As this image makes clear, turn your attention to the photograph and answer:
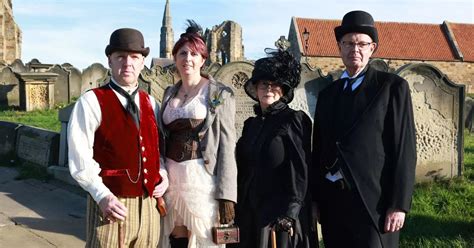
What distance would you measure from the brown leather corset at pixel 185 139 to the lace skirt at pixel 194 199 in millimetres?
37

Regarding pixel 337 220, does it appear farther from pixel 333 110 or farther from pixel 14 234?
pixel 14 234

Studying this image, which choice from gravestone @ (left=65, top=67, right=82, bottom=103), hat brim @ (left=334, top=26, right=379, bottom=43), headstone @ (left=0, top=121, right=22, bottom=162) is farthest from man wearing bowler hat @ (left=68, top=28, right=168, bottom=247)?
gravestone @ (left=65, top=67, right=82, bottom=103)

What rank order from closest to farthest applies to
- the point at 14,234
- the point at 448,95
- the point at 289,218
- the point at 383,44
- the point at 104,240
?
1. the point at 104,240
2. the point at 289,218
3. the point at 14,234
4. the point at 448,95
5. the point at 383,44

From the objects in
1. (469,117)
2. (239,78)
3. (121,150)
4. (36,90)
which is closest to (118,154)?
(121,150)

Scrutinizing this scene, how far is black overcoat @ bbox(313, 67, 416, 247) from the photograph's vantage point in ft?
8.50

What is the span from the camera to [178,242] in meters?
2.92

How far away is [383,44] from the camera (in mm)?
39812

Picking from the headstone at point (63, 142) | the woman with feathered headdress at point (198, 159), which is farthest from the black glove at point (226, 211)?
the headstone at point (63, 142)

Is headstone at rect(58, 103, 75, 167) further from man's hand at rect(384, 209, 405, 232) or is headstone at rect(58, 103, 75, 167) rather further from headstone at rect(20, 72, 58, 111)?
headstone at rect(20, 72, 58, 111)

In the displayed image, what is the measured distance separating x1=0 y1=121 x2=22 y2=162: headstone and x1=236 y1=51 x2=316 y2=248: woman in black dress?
22.7 feet

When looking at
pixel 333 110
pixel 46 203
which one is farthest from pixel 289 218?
pixel 46 203

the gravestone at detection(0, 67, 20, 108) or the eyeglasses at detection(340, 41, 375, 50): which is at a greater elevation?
the gravestone at detection(0, 67, 20, 108)

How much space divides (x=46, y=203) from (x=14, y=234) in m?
1.27

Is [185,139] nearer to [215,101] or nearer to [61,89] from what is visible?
[215,101]
